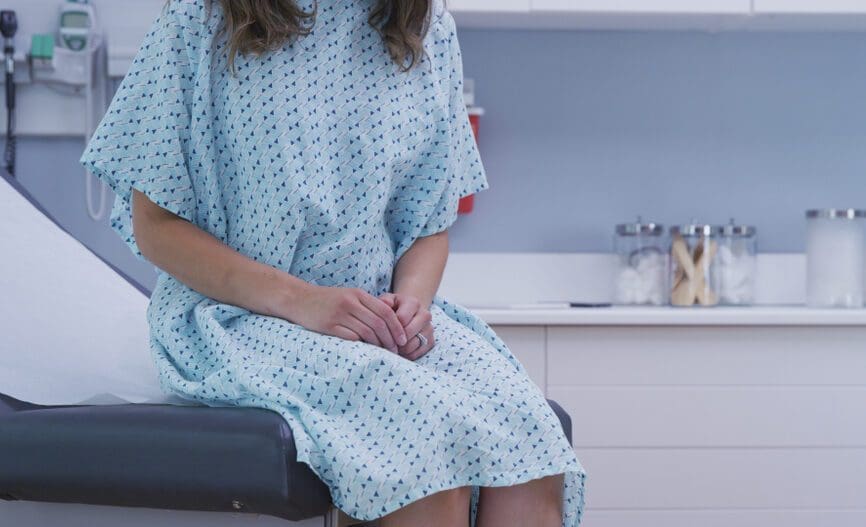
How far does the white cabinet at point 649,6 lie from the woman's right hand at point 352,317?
1.40 metres

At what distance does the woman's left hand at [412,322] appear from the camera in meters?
1.27

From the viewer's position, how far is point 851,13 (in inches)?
97.7

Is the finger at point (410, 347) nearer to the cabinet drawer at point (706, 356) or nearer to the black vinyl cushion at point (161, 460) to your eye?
the black vinyl cushion at point (161, 460)

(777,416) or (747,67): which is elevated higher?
(747,67)

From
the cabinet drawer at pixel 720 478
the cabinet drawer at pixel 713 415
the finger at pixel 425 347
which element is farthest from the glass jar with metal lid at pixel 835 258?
the finger at pixel 425 347

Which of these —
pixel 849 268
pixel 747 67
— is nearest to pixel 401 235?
pixel 849 268

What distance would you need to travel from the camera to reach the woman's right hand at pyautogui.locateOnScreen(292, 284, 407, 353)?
1229 millimetres

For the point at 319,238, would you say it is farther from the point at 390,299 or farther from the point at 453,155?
the point at 453,155

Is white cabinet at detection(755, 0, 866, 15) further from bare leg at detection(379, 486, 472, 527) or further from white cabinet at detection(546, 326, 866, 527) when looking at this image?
bare leg at detection(379, 486, 472, 527)

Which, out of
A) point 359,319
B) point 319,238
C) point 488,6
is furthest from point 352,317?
point 488,6

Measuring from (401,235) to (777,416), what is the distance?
1.23 metres

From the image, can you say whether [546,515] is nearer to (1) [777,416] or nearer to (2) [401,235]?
(2) [401,235]

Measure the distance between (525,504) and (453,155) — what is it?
0.50 meters

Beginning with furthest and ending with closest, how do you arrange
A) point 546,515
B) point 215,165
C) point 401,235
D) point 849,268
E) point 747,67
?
point 747,67 < point 849,268 < point 401,235 < point 215,165 < point 546,515
